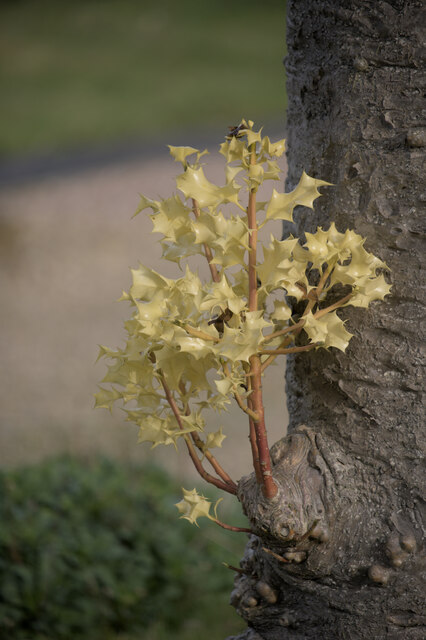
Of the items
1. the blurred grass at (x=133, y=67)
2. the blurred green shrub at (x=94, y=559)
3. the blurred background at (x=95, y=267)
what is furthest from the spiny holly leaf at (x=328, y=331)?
the blurred grass at (x=133, y=67)

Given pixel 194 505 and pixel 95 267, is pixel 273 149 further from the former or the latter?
pixel 95 267

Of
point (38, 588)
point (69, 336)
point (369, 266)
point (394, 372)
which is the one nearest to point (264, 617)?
point (394, 372)

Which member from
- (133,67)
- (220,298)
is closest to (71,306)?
(220,298)

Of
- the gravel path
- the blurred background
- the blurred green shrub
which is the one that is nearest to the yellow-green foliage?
the blurred background

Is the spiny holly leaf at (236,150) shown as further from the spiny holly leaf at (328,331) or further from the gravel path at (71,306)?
the gravel path at (71,306)

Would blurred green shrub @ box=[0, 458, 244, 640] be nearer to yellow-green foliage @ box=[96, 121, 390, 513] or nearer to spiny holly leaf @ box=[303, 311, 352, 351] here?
yellow-green foliage @ box=[96, 121, 390, 513]

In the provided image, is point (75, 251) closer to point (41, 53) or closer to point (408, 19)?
point (408, 19)
